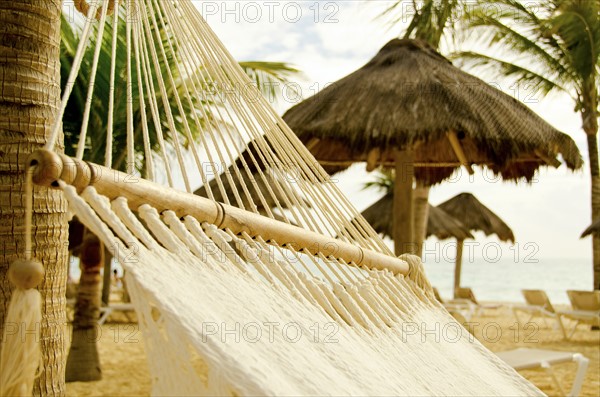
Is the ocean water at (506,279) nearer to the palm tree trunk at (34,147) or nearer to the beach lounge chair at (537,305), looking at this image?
the beach lounge chair at (537,305)

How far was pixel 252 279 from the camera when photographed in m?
1.00

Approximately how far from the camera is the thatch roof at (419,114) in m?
3.55

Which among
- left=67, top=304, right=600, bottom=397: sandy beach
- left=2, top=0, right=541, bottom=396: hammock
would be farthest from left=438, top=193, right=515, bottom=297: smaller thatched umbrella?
left=2, top=0, right=541, bottom=396: hammock

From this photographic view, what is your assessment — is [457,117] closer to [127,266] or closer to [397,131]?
[397,131]

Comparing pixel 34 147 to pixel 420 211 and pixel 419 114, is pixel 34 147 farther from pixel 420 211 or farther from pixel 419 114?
pixel 420 211

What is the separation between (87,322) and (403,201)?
6.56 ft

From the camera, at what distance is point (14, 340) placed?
0.71 metres

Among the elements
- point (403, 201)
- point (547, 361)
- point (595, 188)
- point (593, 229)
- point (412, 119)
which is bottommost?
point (547, 361)

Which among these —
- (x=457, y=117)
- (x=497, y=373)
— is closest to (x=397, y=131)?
(x=457, y=117)

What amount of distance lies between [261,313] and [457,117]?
288 cm

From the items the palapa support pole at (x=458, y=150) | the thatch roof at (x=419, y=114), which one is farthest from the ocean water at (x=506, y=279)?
the thatch roof at (x=419, y=114)

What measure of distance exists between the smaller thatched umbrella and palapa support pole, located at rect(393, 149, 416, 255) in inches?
237

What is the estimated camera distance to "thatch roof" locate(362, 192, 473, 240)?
26.7 feet

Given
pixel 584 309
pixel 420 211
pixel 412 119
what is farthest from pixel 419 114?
pixel 584 309
